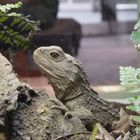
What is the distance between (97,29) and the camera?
2.96m

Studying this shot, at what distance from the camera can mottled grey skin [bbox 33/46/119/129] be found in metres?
1.33

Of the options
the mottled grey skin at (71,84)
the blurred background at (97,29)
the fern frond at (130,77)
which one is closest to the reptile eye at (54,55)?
the mottled grey skin at (71,84)

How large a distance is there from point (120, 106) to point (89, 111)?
22 cm

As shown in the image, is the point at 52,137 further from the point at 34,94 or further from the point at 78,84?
the point at 78,84

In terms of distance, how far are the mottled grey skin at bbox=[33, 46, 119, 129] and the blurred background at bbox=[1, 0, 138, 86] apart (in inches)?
44.6

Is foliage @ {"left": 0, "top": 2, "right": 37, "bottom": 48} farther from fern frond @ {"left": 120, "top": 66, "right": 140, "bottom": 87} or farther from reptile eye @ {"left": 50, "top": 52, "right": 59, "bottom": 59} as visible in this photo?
fern frond @ {"left": 120, "top": 66, "right": 140, "bottom": 87}

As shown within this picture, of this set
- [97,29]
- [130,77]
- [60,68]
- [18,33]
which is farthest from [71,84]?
[97,29]

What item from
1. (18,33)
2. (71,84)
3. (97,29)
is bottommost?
(97,29)

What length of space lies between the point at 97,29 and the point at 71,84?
1.61m

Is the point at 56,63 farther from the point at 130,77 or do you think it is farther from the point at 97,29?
the point at 97,29

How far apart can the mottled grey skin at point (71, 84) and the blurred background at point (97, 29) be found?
113cm

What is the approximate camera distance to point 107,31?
3.00 meters

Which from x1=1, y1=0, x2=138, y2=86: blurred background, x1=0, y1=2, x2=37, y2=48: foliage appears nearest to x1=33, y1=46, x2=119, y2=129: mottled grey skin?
x1=0, y1=2, x2=37, y2=48: foliage

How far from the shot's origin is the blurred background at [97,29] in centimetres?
269
